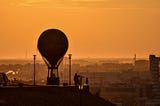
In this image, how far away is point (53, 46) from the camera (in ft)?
259

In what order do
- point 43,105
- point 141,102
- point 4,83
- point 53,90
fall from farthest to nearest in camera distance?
point 141,102 → point 4,83 → point 53,90 → point 43,105

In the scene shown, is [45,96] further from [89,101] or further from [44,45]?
[44,45]

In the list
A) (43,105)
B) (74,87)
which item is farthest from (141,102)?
(43,105)

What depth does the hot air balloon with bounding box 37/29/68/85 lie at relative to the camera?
259ft

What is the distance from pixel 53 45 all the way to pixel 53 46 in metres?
0.10

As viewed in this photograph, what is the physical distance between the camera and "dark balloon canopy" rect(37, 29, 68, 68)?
78812 millimetres

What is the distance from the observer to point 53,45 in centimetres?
7894

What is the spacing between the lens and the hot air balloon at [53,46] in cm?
7881

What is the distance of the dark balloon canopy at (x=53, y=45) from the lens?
78.8 m

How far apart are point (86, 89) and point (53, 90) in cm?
324

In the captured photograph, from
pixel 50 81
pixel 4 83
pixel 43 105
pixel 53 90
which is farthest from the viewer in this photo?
pixel 50 81

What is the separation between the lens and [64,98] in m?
59.9

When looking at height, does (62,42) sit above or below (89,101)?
above

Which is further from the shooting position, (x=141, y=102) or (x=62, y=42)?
(x=141, y=102)
